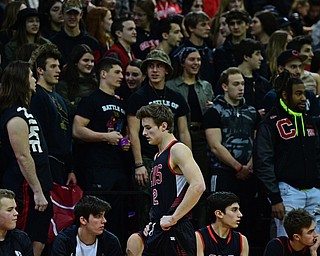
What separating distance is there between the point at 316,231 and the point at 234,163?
3.82 ft

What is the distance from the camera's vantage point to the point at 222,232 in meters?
9.19

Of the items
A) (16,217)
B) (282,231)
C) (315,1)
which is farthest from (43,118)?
(315,1)

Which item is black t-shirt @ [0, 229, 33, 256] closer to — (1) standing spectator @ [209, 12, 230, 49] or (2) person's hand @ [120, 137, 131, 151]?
(2) person's hand @ [120, 137, 131, 151]

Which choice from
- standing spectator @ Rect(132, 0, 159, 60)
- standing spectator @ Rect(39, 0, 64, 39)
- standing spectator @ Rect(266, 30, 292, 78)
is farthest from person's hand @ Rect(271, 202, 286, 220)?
standing spectator @ Rect(39, 0, 64, 39)

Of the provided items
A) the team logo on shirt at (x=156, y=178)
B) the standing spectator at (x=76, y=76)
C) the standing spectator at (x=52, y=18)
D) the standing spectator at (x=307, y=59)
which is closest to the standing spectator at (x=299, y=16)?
the standing spectator at (x=307, y=59)

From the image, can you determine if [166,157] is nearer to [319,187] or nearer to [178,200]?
[178,200]

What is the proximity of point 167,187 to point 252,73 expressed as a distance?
412cm

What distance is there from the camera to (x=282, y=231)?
1004 cm

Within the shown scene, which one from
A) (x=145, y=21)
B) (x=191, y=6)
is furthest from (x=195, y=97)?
(x=191, y=6)

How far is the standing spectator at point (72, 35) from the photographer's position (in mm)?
11828

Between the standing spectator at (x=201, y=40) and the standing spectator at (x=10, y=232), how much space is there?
430 centimetres

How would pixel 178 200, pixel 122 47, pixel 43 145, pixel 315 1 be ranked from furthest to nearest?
pixel 315 1, pixel 122 47, pixel 43 145, pixel 178 200

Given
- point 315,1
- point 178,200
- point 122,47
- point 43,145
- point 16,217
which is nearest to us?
point 178,200

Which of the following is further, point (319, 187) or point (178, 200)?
point (319, 187)
